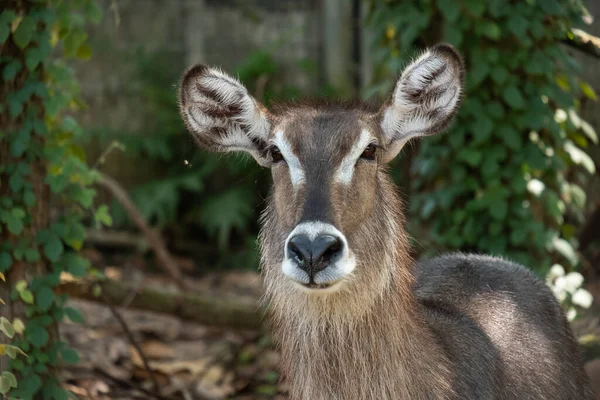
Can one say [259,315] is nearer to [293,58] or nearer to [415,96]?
[415,96]

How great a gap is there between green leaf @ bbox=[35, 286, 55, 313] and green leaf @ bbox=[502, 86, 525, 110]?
11.1 feet

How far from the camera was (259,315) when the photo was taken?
285 inches

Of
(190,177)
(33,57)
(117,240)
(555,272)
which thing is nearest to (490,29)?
(555,272)

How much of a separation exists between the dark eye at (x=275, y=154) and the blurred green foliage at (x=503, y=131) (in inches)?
97.8

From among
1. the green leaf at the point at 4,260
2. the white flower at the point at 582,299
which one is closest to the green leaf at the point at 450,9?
the white flower at the point at 582,299

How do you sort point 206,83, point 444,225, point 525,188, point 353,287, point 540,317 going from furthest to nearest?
point 444,225, point 525,188, point 540,317, point 206,83, point 353,287

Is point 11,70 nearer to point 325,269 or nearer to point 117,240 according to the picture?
point 325,269

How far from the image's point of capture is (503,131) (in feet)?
21.9

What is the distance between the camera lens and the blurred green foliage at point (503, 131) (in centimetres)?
655

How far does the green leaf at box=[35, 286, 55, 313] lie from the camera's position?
5305mm

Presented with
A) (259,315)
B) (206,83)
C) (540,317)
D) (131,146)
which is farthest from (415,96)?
(131,146)

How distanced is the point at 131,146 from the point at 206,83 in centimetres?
618

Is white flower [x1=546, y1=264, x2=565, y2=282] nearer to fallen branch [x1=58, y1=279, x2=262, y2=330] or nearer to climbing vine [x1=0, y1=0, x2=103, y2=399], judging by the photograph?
fallen branch [x1=58, y1=279, x2=262, y2=330]

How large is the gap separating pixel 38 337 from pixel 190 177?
18.0ft
